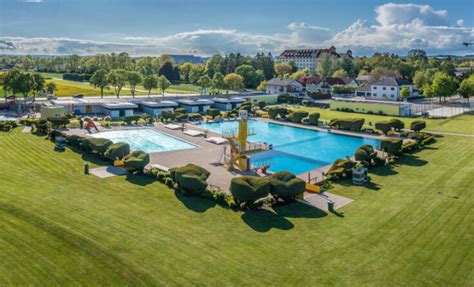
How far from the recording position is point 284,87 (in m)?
84.8

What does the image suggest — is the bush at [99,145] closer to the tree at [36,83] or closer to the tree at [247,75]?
the tree at [36,83]

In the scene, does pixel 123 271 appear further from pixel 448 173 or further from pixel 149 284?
pixel 448 173

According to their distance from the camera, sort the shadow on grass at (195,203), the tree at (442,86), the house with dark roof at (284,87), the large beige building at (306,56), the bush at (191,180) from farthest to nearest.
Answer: the large beige building at (306,56), the house with dark roof at (284,87), the tree at (442,86), the bush at (191,180), the shadow on grass at (195,203)

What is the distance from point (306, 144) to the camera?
42469mm

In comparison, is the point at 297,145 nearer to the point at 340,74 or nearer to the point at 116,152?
the point at 116,152

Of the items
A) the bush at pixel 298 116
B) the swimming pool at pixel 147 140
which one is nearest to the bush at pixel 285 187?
the swimming pool at pixel 147 140

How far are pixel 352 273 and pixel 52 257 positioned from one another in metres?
12.1

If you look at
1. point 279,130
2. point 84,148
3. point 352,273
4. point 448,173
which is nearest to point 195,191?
point 352,273

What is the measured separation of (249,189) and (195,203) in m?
3.56

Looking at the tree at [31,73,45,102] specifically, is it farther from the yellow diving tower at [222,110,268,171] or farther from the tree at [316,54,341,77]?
the tree at [316,54,341,77]

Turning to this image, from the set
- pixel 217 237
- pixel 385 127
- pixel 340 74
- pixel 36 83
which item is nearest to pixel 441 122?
pixel 385 127

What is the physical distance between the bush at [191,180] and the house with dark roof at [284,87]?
61.4 metres

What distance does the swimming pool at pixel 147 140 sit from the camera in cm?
3853

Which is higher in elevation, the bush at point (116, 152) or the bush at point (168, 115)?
the bush at point (168, 115)
